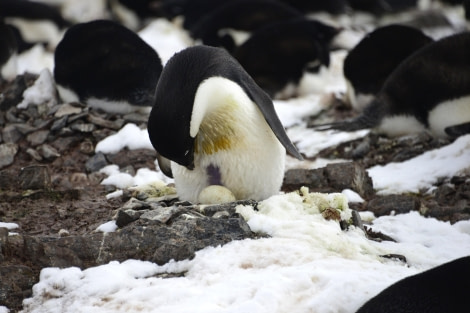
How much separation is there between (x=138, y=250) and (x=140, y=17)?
10261 millimetres

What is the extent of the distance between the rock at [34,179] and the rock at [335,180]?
1.64 m

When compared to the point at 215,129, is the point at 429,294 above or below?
below

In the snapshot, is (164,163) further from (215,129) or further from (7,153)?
(7,153)

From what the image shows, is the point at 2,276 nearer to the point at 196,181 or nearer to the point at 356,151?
the point at 196,181

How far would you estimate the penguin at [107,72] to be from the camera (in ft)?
23.8

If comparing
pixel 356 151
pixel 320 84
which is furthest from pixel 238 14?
pixel 356 151

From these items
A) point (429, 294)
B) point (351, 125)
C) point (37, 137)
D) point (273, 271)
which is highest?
point (429, 294)

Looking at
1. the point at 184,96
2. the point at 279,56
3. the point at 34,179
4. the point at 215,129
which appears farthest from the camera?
the point at 279,56

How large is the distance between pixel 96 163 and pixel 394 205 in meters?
2.38

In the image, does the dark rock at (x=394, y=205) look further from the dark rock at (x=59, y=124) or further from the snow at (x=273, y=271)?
the dark rock at (x=59, y=124)

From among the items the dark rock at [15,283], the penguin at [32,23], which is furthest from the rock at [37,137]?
the penguin at [32,23]

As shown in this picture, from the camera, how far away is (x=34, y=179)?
5695 millimetres

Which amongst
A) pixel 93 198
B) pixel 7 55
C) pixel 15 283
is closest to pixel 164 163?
pixel 93 198

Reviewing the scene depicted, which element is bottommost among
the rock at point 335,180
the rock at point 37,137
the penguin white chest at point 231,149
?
the rock at point 37,137
